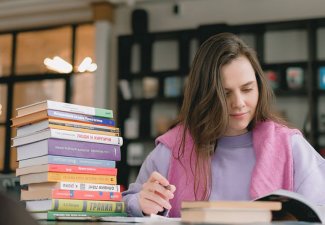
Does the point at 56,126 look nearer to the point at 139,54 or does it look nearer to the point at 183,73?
the point at 183,73

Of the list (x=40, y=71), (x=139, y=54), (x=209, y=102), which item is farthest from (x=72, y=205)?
(x=40, y=71)

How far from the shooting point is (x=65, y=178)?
57.6 inches

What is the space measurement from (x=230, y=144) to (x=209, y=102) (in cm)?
20

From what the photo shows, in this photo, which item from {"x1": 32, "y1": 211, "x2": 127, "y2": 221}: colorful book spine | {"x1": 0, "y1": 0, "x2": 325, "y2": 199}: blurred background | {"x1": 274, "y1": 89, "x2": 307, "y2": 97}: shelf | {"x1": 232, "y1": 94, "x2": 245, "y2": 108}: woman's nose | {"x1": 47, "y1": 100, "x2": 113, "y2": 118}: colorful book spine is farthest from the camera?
{"x1": 0, "y1": 0, "x2": 325, "y2": 199}: blurred background

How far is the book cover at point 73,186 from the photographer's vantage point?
1450 mm

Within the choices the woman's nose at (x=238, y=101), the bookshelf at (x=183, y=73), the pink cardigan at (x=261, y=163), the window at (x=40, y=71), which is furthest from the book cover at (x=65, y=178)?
the window at (x=40, y=71)

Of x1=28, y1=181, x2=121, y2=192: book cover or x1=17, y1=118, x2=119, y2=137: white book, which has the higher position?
x1=17, y1=118, x2=119, y2=137: white book

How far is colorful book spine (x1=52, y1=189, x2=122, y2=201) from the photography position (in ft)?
4.70

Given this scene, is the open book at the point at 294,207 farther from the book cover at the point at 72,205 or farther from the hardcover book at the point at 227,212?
the book cover at the point at 72,205

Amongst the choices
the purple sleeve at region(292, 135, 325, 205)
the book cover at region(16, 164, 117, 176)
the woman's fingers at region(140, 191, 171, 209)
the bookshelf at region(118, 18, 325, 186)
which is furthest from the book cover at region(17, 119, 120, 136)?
the bookshelf at region(118, 18, 325, 186)

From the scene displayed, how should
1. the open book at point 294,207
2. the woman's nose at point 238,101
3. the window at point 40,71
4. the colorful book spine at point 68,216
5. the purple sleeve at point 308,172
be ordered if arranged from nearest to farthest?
the open book at point 294,207
the colorful book spine at point 68,216
the purple sleeve at point 308,172
the woman's nose at point 238,101
the window at point 40,71

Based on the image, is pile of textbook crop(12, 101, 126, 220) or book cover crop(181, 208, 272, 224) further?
pile of textbook crop(12, 101, 126, 220)

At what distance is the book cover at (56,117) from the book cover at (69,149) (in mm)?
65

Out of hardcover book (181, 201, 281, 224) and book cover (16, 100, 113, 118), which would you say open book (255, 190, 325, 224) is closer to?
hardcover book (181, 201, 281, 224)
